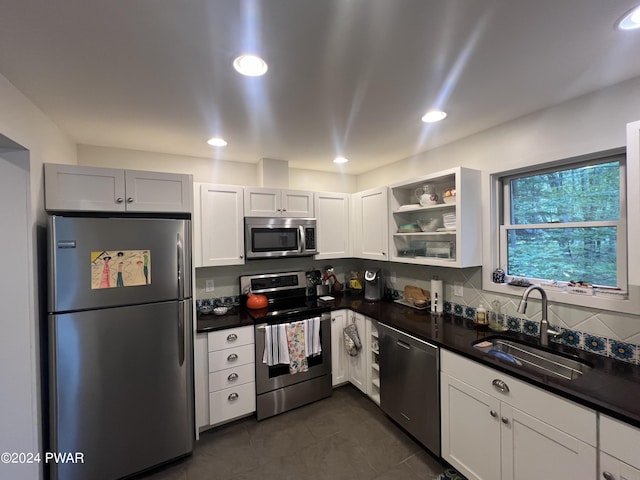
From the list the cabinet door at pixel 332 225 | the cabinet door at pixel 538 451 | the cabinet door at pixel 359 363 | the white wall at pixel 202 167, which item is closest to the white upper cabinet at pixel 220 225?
the white wall at pixel 202 167

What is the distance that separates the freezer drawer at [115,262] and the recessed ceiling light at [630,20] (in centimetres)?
241

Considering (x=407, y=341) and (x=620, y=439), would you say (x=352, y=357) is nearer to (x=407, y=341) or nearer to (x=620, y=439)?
(x=407, y=341)

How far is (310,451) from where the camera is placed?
2.00 meters

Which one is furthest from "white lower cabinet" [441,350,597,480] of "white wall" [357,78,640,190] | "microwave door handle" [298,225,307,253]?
"microwave door handle" [298,225,307,253]

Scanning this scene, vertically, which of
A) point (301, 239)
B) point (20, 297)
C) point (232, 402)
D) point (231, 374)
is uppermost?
point (301, 239)

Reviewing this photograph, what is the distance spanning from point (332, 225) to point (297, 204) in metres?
0.49

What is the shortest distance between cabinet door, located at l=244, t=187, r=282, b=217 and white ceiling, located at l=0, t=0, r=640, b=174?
2.16ft

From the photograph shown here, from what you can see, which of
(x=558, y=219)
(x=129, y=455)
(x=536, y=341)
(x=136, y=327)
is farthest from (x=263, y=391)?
(x=558, y=219)

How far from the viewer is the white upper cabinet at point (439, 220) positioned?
2109 millimetres

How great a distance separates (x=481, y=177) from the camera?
2197 millimetres

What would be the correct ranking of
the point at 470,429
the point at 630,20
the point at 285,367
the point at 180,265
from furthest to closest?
the point at 285,367 → the point at 180,265 → the point at 470,429 → the point at 630,20

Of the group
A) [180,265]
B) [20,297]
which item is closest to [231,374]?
[180,265]

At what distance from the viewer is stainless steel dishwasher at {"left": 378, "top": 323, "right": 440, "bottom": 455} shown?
1868mm

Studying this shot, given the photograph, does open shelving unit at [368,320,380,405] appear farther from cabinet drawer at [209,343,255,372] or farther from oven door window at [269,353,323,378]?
cabinet drawer at [209,343,255,372]
